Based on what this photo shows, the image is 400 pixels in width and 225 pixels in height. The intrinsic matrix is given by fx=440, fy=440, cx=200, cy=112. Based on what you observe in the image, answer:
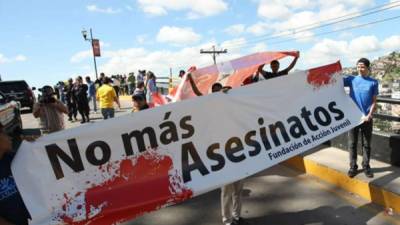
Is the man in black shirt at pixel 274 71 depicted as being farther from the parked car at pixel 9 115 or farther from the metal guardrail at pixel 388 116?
the parked car at pixel 9 115

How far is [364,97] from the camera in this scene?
614cm

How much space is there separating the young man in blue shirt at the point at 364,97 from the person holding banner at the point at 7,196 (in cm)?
453

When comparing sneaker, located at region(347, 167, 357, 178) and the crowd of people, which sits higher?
the crowd of people

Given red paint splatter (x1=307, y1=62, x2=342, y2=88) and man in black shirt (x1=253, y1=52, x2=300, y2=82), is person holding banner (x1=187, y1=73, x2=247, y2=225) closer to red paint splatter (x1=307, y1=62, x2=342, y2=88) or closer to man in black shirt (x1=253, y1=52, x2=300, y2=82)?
red paint splatter (x1=307, y1=62, x2=342, y2=88)

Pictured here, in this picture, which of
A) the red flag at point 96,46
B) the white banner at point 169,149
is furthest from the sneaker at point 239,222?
the red flag at point 96,46

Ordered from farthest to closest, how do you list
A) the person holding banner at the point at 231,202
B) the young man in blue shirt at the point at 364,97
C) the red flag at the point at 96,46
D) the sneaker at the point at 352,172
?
the red flag at the point at 96,46 → the sneaker at the point at 352,172 → the young man in blue shirt at the point at 364,97 → the person holding banner at the point at 231,202

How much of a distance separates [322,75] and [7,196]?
4270mm

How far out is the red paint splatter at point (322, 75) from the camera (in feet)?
19.3

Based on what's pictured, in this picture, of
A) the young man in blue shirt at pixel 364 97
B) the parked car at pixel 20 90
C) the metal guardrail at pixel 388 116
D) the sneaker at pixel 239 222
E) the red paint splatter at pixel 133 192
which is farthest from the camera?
the parked car at pixel 20 90

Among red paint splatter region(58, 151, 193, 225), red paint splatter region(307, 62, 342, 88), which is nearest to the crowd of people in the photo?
red paint splatter region(307, 62, 342, 88)

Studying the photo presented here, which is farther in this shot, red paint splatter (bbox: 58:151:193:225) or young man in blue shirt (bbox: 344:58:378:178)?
young man in blue shirt (bbox: 344:58:378:178)

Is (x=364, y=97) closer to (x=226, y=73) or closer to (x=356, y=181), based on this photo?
(x=356, y=181)

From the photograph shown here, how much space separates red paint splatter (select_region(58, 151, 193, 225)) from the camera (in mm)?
4289

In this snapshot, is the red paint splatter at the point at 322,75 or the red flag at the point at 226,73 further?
the red flag at the point at 226,73
